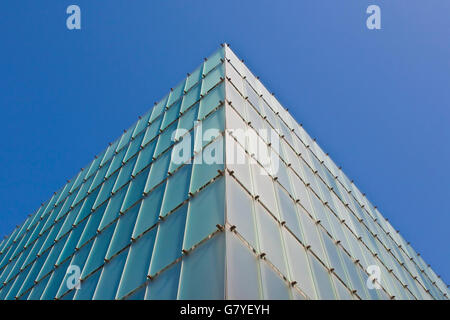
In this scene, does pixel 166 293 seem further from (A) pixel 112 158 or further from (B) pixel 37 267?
(A) pixel 112 158

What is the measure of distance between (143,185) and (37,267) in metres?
6.07

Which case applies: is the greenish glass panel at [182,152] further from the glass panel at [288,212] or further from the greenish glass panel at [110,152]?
the greenish glass panel at [110,152]

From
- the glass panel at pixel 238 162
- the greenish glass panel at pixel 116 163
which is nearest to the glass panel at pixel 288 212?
the glass panel at pixel 238 162

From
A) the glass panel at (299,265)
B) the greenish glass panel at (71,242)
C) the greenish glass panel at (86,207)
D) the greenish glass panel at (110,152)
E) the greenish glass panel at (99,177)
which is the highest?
the greenish glass panel at (110,152)

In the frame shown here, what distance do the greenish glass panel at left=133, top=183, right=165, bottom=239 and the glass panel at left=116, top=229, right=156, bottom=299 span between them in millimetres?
408

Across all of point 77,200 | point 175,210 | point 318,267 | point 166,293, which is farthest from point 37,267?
point 318,267

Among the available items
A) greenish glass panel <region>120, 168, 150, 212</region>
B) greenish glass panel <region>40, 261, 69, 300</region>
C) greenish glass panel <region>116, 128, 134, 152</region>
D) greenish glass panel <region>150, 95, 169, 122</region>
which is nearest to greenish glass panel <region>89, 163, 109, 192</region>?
greenish glass panel <region>116, 128, 134, 152</region>

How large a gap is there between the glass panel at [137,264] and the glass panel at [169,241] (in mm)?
240

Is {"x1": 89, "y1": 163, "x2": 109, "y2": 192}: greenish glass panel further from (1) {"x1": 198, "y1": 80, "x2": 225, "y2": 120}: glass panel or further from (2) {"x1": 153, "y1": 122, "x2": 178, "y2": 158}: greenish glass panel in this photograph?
(1) {"x1": 198, "y1": 80, "x2": 225, "y2": 120}: glass panel

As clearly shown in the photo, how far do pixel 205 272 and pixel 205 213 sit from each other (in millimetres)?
1800

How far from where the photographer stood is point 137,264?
34.5ft

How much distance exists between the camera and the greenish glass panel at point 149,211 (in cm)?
1175

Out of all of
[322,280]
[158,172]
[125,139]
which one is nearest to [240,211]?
[322,280]

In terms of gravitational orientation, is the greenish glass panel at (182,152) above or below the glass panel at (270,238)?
above
